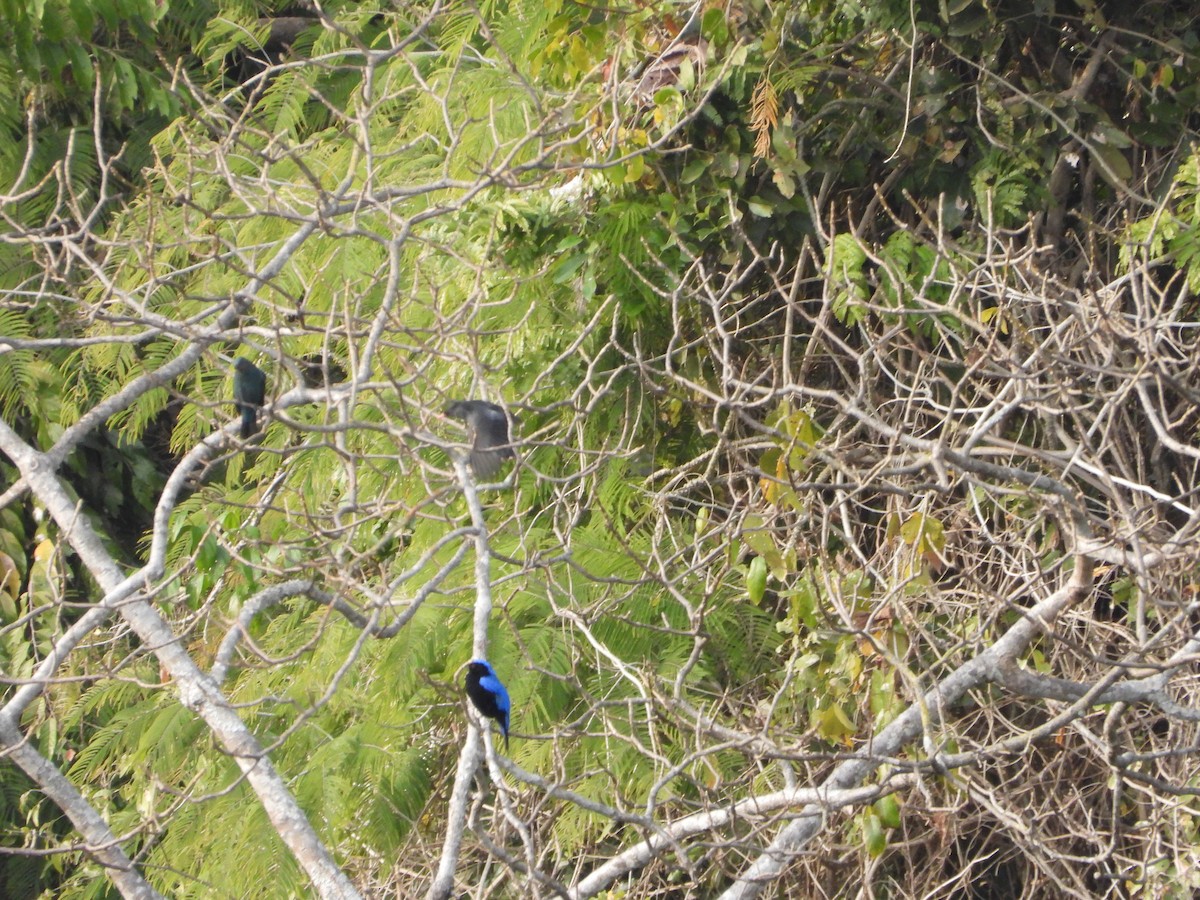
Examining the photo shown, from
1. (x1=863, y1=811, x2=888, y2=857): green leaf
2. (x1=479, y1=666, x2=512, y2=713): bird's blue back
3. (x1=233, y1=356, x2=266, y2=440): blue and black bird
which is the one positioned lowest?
(x1=863, y1=811, x2=888, y2=857): green leaf

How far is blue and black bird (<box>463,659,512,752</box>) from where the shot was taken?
295cm

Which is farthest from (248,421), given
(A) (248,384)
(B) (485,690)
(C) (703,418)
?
(B) (485,690)

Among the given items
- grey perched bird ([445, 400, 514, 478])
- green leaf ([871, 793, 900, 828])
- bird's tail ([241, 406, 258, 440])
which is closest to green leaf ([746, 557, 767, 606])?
green leaf ([871, 793, 900, 828])

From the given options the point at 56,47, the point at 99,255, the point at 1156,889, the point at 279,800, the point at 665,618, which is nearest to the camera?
the point at 279,800

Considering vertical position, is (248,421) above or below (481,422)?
above

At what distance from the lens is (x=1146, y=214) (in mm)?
4445

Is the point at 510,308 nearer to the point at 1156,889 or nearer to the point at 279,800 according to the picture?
the point at 279,800

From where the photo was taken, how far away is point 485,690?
3.06 m

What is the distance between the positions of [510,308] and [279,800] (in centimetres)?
235

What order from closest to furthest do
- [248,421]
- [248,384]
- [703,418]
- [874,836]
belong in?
[874,836] → [248,421] → [703,418] → [248,384]

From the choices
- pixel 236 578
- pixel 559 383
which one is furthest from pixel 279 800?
pixel 236 578

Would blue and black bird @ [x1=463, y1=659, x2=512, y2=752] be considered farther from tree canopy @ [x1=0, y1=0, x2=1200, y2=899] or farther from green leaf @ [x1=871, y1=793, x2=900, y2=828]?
green leaf @ [x1=871, y1=793, x2=900, y2=828]

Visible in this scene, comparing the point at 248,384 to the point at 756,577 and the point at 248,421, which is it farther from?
the point at 756,577

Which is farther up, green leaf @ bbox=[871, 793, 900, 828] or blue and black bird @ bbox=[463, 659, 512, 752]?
blue and black bird @ bbox=[463, 659, 512, 752]
